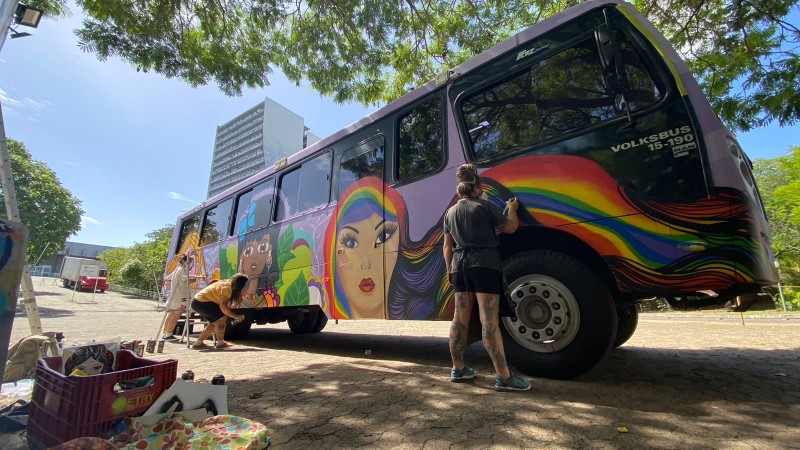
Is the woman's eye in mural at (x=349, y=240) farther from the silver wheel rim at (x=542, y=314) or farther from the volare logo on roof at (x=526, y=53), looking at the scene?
the volare logo on roof at (x=526, y=53)

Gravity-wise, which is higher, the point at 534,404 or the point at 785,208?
the point at 785,208

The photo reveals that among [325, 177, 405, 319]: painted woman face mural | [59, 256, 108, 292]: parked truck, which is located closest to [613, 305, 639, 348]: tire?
[325, 177, 405, 319]: painted woman face mural

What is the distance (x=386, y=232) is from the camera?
433cm

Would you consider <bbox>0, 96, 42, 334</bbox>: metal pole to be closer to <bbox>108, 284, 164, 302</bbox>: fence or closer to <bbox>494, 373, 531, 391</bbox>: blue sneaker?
<bbox>494, 373, 531, 391</bbox>: blue sneaker

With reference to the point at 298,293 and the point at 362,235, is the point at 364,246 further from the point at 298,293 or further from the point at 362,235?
the point at 298,293

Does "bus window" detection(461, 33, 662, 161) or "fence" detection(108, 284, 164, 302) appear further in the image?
"fence" detection(108, 284, 164, 302)

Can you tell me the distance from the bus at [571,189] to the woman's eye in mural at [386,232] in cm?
2

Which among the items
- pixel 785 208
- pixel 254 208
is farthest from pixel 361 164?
pixel 785 208

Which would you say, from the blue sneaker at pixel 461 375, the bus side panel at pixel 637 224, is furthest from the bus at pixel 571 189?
the blue sneaker at pixel 461 375

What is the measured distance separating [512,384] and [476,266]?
0.93 meters

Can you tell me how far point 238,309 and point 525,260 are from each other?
584 cm

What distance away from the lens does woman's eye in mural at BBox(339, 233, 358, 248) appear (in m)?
4.76

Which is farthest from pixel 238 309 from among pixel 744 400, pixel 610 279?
pixel 744 400

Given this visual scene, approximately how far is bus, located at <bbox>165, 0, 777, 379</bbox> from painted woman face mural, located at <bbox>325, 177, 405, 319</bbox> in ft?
0.07
